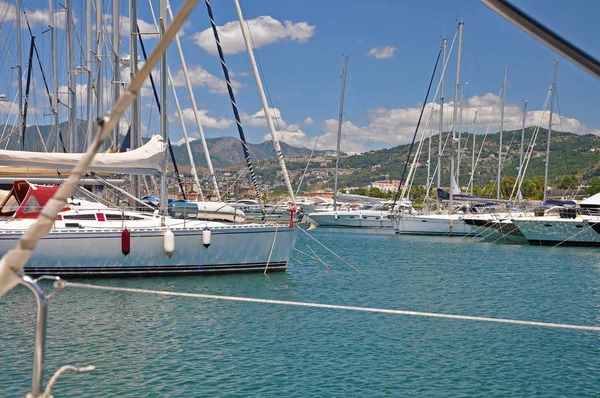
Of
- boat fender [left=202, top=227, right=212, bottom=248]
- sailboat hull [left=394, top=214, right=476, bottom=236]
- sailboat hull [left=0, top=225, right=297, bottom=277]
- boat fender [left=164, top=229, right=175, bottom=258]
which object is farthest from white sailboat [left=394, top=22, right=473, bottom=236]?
boat fender [left=164, top=229, right=175, bottom=258]

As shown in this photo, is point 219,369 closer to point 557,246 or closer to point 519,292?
point 519,292

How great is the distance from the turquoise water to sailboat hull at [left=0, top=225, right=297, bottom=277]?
0.54 meters

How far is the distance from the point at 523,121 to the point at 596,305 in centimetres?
4844

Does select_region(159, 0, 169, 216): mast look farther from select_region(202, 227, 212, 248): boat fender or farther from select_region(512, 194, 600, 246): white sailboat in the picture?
select_region(512, 194, 600, 246): white sailboat

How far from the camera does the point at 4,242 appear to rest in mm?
17734

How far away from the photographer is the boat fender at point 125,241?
61.3 ft

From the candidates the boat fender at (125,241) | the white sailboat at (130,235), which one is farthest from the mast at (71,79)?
the boat fender at (125,241)

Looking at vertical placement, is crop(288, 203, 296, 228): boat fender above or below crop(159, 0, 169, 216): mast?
below

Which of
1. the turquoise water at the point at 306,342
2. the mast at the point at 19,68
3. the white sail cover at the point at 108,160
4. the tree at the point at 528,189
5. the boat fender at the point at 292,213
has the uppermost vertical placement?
the mast at the point at 19,68

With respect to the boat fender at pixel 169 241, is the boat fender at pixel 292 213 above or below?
above

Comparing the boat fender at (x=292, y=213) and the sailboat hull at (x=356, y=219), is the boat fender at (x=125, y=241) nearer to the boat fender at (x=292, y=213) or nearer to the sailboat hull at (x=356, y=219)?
the boat fender at (x=292, y=213)

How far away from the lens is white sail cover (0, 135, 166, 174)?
18672mm

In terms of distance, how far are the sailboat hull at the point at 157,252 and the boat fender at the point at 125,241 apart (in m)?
0.10

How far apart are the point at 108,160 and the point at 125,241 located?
2552 mm
